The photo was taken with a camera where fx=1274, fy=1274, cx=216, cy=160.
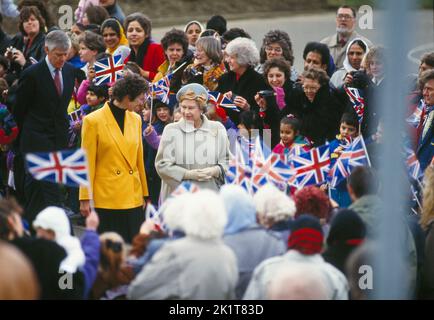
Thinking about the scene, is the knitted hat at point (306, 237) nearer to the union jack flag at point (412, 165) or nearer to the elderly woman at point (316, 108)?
the union jack flag at point (412, 165)

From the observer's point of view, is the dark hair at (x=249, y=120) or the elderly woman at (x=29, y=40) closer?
the dark hair at (x=249, y=120)

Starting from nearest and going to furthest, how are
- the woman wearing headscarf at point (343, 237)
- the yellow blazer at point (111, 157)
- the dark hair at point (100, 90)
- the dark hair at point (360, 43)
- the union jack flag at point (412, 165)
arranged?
the woman wearing headscarf at point (343, 237) < the union jack flag at point (412, 165) < the yellow blazer at point (111, 157) < the dark hair at point (100, 90) < the dark hair at point (360, 43)

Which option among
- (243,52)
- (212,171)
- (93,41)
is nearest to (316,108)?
(243,52)

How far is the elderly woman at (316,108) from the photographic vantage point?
11.2 m

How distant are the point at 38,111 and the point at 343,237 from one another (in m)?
3.93

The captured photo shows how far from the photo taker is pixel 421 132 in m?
10.9

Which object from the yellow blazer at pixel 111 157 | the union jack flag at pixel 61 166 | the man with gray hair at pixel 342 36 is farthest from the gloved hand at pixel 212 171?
the man with gray hair at pixel 342 36

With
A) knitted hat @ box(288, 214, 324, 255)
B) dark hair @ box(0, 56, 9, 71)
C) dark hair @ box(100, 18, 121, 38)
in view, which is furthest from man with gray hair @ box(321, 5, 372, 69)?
knitted hat @ box(288, 214, 324, 255)

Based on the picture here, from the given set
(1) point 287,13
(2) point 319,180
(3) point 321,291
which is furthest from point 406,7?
(1) point 287,13

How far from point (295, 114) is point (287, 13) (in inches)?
606

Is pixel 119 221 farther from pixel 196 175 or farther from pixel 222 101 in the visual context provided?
pixel 222 101

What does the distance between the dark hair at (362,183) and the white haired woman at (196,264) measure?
1235mm

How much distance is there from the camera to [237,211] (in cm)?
769
